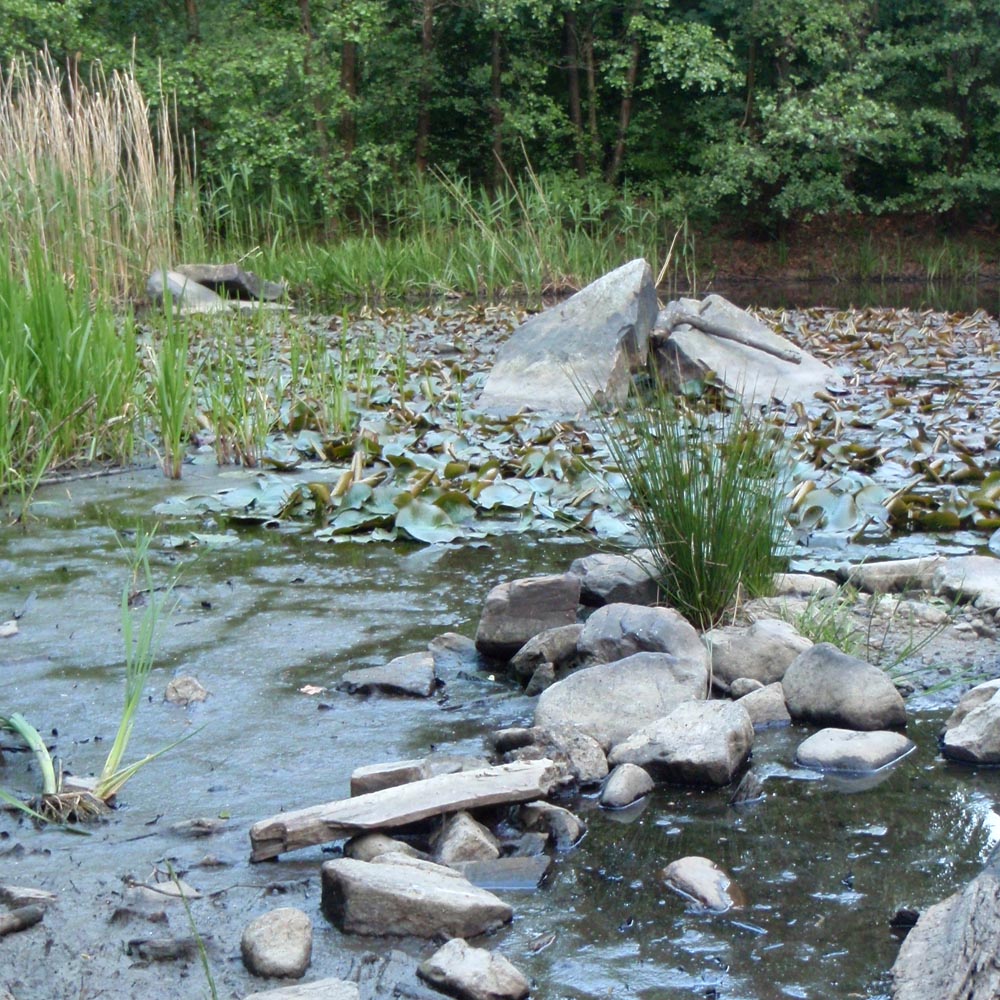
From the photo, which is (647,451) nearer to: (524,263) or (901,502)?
(901,502)

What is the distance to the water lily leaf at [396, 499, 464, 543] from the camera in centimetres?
400

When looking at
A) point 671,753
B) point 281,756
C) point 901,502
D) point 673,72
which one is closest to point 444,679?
→ point 281,756

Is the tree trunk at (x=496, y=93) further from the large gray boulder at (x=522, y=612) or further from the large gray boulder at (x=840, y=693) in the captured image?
the large gray boulder at (x=840, y=693)

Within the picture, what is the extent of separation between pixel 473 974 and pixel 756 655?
133 cm

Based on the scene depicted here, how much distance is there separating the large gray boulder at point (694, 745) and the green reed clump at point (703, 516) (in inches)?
26.6

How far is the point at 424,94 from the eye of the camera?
18.6 metres

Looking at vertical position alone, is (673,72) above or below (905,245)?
above

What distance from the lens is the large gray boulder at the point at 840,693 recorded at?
248 cm

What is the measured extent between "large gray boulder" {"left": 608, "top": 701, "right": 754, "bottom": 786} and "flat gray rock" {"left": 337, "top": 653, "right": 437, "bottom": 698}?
0.53 metres

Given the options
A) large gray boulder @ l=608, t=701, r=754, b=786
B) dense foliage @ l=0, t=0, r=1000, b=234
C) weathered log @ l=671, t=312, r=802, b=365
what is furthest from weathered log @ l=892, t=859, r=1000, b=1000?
dense foliage @ l=0, t=0, r=1000, b=234

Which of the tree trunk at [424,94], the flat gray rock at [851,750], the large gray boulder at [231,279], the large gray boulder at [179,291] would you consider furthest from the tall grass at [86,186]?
the tree trunk at [424,94]

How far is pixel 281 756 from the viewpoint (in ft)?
7.76

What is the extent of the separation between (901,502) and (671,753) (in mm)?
2175

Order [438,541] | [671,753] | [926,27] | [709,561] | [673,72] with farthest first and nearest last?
[926,27], [673,72], [438,541], [709,561], [671,753]
